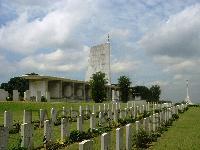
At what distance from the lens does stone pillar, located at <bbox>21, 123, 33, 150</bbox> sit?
13.5 meters

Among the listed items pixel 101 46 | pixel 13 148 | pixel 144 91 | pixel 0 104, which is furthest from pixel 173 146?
pixel 144 91

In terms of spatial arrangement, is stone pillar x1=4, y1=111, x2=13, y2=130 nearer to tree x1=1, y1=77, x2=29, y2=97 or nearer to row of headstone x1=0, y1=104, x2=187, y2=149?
row of headstone x1=0, y1=104, x2=187, y2=149

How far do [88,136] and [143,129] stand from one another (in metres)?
2.23

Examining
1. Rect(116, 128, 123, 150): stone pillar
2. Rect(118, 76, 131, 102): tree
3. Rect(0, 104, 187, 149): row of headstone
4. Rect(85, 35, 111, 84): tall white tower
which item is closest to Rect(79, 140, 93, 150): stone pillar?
Rect(0, 104, 187, 149): row of headstone

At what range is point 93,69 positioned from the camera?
272ft

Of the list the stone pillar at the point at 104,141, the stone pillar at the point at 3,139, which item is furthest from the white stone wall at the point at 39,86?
the stone pillar at the point at 104,141

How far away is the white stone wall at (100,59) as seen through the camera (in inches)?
3172

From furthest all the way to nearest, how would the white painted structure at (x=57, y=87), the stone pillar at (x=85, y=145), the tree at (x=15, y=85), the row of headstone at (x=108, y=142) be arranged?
the tree at (x=15, y=85) → the white painted structure at (x=57, y=87) → the row of headstone at (x=108, y=142) → the stone pillar at (x=85, y=145)

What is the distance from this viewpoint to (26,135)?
13633 mm

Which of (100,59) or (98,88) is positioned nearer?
(98,88)

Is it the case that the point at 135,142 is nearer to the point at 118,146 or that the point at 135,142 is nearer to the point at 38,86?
the point at 118,146

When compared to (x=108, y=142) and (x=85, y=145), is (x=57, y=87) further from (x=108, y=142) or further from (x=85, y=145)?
(x=85, y=145)

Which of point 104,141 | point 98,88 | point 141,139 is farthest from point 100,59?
point 104,141

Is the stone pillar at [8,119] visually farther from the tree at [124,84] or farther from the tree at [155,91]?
the tree at [155,91]
